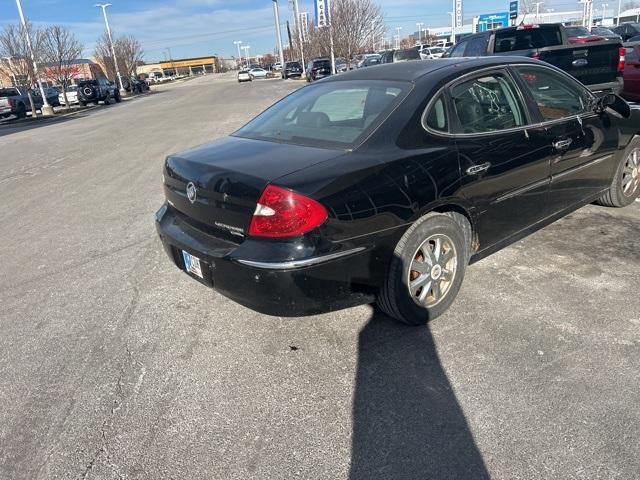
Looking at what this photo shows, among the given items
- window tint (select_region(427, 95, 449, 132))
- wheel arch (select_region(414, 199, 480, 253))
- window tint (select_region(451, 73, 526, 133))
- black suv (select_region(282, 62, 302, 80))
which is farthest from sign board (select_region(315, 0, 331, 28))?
wheel arch (select_region(414, 199, 480, 253))

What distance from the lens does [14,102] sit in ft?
91.6

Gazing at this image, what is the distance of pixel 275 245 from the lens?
2734mm

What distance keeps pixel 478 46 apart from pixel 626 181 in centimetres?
658

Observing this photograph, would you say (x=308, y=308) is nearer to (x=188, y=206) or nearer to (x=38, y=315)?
(x=188, y=206)

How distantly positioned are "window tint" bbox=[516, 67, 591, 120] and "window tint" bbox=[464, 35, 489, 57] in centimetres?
655

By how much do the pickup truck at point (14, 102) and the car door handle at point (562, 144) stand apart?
3075cm

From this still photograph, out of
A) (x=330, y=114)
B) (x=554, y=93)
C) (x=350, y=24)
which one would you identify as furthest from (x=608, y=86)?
(x=350, y=24)

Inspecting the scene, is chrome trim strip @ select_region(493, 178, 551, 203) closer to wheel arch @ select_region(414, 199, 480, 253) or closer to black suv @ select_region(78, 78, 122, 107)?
wheel arch @ select_region(414, 199, 480, 253)

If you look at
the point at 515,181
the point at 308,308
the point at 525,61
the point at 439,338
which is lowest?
the point at 439,338

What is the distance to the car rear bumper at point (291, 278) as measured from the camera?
8.86 ft

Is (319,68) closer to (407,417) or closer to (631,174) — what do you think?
(631,174)

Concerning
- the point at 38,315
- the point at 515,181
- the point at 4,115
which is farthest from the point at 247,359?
the point at 4,115

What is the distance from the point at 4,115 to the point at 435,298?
1231 inches

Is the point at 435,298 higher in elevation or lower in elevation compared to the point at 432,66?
lower
